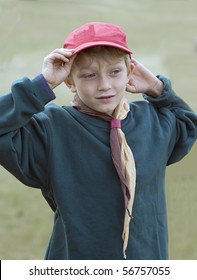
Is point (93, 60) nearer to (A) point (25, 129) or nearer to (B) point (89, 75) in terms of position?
(B) point (89, 75)

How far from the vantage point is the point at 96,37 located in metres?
2.00

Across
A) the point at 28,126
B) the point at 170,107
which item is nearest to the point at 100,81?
the point at 28,126

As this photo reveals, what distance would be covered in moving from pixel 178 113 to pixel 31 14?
5.23 meters

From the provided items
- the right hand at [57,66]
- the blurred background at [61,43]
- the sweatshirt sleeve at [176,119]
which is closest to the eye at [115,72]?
the right hand at [57,66]

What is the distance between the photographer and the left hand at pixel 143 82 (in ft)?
7.32

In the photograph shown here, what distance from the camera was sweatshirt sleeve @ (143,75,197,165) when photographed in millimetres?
2238

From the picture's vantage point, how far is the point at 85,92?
202cm

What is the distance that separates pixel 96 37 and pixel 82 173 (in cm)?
41

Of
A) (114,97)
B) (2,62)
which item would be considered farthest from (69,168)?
(2,62)

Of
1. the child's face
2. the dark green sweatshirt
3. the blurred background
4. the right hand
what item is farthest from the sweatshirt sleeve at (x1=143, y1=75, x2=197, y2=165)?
the blurred background

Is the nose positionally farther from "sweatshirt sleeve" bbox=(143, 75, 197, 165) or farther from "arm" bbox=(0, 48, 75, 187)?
"sweatshirt sleeve" bbox=(143, 75, 197, 165)

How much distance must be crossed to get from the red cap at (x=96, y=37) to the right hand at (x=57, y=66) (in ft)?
0.11

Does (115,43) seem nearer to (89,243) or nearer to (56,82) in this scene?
(56,82)

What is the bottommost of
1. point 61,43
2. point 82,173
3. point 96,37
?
point 61,43
